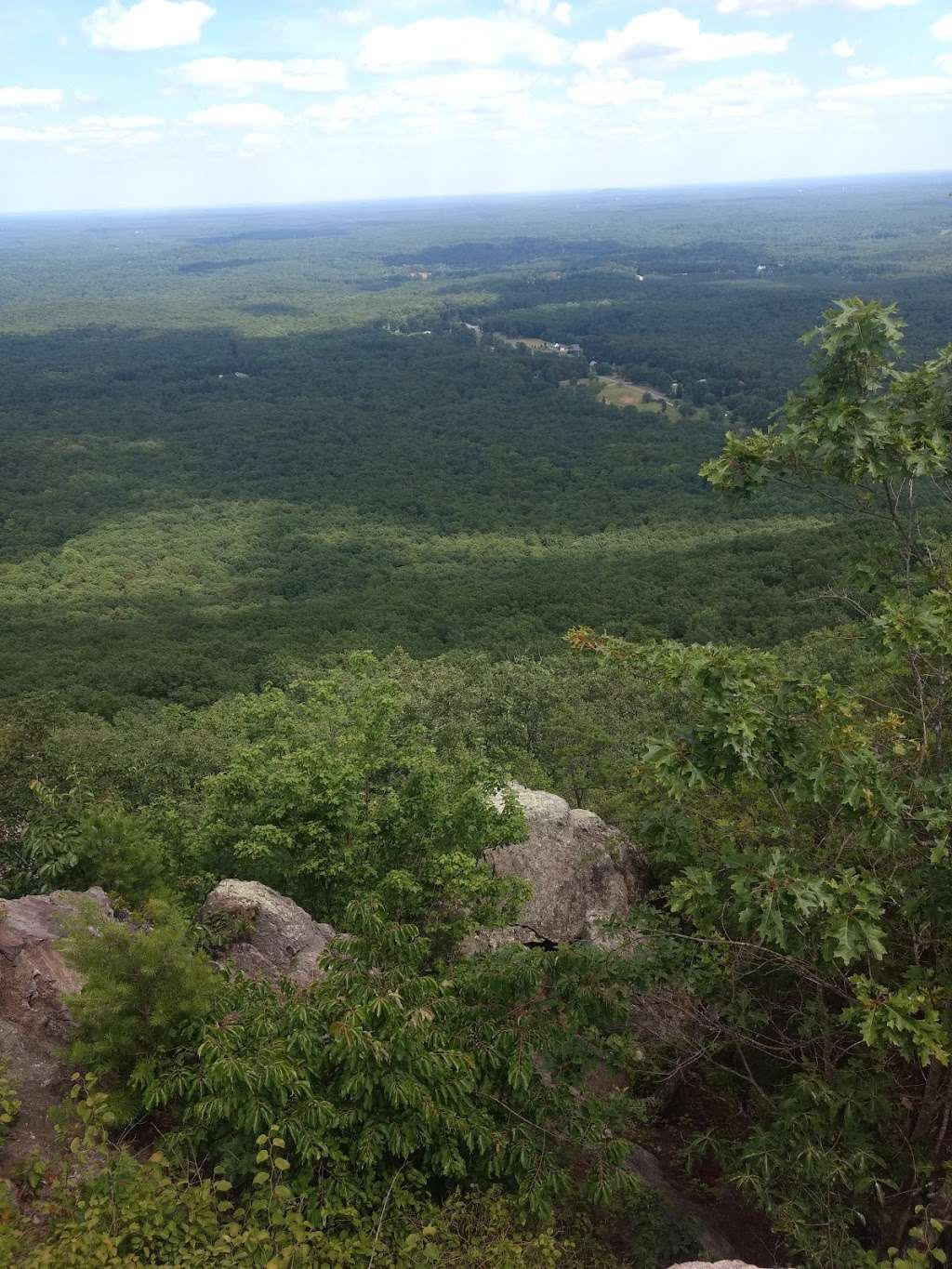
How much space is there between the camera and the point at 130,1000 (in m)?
8.58

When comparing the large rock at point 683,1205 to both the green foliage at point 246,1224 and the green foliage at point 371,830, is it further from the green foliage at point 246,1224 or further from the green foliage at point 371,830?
the green foliage at point 371,830

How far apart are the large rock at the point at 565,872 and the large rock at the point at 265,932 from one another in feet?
9.87

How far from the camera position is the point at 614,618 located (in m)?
63.2

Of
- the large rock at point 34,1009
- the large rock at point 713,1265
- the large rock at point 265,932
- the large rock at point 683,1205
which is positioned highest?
the large rock at point 713,1265

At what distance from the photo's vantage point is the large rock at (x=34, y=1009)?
28.5 feet

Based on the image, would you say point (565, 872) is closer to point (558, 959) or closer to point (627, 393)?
point (558, 959)

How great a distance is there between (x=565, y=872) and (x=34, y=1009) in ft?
30.4

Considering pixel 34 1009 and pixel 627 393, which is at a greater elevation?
pixel 34 1009

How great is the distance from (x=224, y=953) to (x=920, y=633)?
10.2 metres

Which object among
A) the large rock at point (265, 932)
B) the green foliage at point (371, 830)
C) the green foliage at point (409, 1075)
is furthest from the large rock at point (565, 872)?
the green foliage at point (409, 1075)

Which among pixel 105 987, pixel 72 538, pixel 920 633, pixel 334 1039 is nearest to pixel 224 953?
pixel 105 987

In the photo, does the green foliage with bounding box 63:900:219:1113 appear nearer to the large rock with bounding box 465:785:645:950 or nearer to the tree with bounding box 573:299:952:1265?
the tree with bounding box 573:299:952:1265

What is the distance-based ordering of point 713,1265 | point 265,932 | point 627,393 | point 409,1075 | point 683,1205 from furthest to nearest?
point 627,393 < point 265,932 < point 683,1205 < point 409,1075 < point 713,1265

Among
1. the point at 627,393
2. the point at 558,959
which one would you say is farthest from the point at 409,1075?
the point at 627,393
